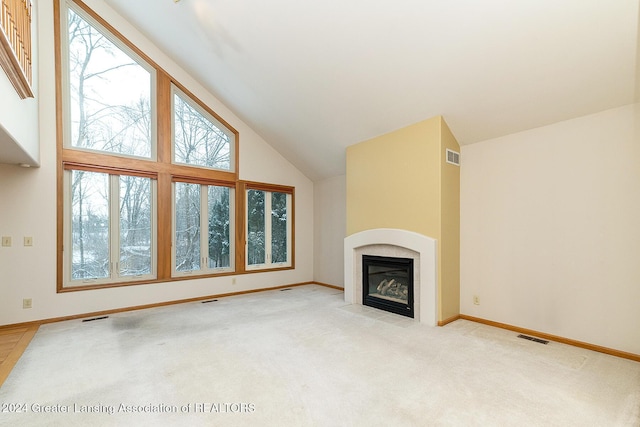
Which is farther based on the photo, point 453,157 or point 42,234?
point 453,157

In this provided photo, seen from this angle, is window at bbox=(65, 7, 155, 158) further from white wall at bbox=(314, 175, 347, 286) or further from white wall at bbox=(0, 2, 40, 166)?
white wall at bbox=(314, 175, 347, 286)

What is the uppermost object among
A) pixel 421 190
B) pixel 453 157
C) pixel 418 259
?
pixel 453 157

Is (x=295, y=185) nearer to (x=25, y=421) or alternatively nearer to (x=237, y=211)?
(x=237, y=211)

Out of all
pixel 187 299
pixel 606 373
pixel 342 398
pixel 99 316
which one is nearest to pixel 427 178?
pixel 606 373

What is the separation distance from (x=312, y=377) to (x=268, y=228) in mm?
3966

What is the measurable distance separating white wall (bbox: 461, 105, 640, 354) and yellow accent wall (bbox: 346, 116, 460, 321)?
0.91ft

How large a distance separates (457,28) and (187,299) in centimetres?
505

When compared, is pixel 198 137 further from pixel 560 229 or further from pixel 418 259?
pixel 560 229

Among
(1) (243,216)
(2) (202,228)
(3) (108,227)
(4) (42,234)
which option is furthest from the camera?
(1) (243,216)

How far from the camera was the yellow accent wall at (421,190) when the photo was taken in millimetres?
3771

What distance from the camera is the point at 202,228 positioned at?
5.25 metres

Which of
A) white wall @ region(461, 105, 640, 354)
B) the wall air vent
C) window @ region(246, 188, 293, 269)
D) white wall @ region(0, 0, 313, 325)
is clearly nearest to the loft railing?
white wall @ region(0, 0, 313, 325)

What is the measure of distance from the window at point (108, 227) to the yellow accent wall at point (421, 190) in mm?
3417

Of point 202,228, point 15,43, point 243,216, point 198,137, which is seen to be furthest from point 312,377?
point 198,137
